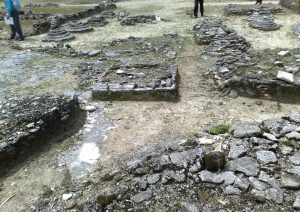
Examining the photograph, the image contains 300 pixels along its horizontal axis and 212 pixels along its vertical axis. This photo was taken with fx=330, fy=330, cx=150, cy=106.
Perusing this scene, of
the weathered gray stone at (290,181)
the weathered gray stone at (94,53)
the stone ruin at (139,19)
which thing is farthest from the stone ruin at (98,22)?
the weathered gray stone at (290,181)

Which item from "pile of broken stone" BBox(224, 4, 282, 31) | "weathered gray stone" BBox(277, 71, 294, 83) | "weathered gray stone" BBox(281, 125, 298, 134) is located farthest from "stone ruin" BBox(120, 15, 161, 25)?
"weathered gray stone" BBox(281, 125, 298, 134)

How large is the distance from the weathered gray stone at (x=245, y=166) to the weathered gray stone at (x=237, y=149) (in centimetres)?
12

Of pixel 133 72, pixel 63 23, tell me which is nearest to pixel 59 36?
pixel 63 23

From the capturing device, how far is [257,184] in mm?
3967

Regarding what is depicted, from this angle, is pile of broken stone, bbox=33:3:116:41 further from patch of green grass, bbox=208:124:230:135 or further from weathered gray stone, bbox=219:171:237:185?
weathered gray stone, bbox=219:171:237:185

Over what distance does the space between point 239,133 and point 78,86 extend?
437 cm

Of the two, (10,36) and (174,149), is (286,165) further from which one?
(10,36)

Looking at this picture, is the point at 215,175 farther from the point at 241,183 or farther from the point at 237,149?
the point at 237,149

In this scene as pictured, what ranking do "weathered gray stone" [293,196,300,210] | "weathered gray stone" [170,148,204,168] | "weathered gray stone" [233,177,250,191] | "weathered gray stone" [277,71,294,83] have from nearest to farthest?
"weathered gray stone" [293,196,300,210] → "weathered gray stone" [233,177,250,191] → "weathered gray stone" [170,148,204,168] → "weathered gray stone" [277,71,294,83]

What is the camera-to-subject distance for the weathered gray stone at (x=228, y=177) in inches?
160

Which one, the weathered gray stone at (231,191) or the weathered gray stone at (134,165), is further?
the weathered gray stone at (134,165)

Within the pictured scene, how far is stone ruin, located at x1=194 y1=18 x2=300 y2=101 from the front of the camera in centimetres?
711

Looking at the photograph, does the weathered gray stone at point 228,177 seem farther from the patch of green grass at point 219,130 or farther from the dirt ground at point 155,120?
the dirt ground at point 155,120

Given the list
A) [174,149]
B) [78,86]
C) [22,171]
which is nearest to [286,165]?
[174,149]
